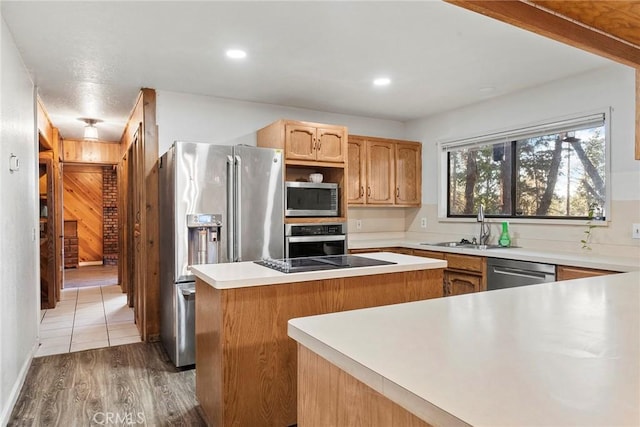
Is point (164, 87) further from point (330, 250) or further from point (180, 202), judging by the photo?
point (330, 250)

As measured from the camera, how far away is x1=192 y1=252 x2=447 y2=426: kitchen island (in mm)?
2070

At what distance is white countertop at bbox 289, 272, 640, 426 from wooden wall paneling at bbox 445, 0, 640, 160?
27.1 inches

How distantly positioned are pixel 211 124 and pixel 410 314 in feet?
10.8

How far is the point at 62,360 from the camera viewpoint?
11.1 ft

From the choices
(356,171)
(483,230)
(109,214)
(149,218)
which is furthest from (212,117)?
(109,214)

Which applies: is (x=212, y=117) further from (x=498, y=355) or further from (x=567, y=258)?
(x=498, y=355)

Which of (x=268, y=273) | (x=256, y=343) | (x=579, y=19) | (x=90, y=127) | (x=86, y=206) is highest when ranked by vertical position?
(x=90, y=127)

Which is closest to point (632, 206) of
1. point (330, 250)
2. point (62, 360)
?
point (330, 250)

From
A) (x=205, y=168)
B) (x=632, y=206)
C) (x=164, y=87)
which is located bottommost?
(x=632, y=206)

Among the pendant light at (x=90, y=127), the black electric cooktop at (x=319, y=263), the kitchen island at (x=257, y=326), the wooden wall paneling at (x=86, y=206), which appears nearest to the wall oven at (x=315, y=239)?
the black electric cooktop at (x=319, y=263)

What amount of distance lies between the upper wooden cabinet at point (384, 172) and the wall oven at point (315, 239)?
640 mm

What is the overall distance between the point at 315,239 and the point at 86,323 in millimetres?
2753

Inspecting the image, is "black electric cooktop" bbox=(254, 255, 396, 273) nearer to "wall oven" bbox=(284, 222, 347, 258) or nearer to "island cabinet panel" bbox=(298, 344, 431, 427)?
"wall oven" bbox=(284, 222, 347, 258)

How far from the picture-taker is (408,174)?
4.94 metres
